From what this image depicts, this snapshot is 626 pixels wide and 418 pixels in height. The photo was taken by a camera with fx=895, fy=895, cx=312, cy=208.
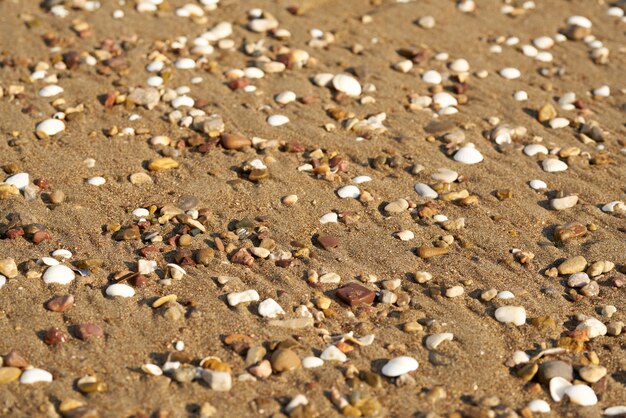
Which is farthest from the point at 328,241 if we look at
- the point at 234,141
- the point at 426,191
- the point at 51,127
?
the point at 51,127

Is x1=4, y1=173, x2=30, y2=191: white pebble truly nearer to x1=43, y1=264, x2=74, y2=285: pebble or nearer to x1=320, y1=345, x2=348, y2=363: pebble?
x1=43, y1=264, x2=74, y2=285: pebble

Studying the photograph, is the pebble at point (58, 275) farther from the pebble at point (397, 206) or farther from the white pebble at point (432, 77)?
the white pebble at point (432, 77)

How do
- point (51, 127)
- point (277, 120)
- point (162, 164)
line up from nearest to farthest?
point (162, 164) → point (51, 127) → point (277, 120)

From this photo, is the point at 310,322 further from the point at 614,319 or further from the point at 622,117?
the point at 622,117

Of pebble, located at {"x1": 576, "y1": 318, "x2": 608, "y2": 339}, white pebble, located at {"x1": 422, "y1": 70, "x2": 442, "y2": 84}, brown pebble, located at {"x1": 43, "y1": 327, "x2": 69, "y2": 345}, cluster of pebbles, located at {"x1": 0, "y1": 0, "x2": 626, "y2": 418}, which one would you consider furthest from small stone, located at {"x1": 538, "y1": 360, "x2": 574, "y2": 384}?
white pebble, located at {"x1": 422, "y1": 70, "x2": 442, "y2": 84}

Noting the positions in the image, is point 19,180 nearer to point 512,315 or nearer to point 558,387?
point 512,315

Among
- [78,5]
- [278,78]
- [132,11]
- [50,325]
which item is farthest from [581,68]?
[50,325]
